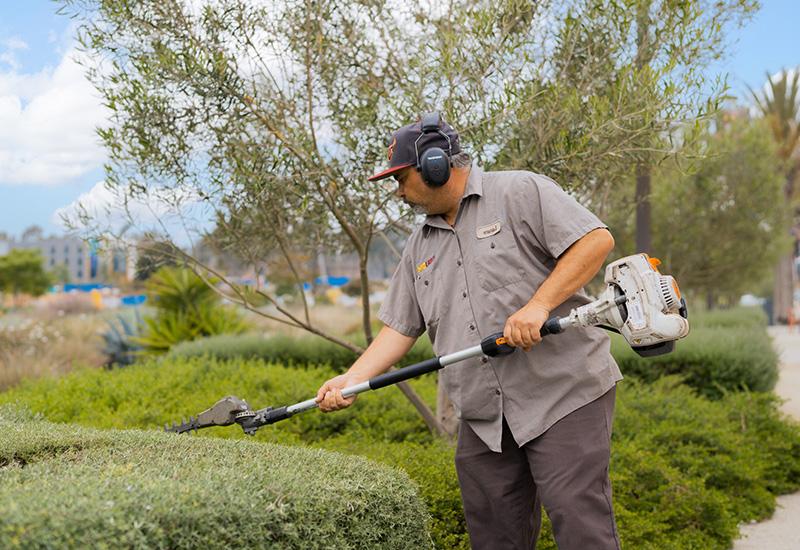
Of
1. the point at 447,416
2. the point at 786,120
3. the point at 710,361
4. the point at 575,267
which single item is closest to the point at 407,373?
the point at 575,267

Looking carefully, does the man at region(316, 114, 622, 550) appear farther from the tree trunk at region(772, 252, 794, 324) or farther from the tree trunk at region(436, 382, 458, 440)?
the tree trunk at region(772, 252, 794, 324)

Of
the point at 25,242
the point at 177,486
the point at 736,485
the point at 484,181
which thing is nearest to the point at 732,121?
the point at 736,485

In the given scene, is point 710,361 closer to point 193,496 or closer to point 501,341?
point 501,341

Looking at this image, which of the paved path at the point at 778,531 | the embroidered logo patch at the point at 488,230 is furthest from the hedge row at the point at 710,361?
the embroidered logo patch at the point at 488,230

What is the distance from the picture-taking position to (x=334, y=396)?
3.63m

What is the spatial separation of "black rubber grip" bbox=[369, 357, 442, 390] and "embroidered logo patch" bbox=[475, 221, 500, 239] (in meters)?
0.51

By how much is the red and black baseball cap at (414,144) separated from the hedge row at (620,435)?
5.77 ft

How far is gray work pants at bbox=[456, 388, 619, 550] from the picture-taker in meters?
3.25

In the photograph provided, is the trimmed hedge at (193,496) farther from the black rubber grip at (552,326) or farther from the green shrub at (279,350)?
the green shrub at (279,350)

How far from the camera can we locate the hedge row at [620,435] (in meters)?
5.18

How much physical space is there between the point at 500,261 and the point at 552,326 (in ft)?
1.33

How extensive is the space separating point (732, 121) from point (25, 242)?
68.6 meters

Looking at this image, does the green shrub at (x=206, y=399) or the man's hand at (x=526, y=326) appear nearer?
the man's hand at (x=526, y=326)

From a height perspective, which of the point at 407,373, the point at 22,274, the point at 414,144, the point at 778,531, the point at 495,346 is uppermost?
the point at 414,144
